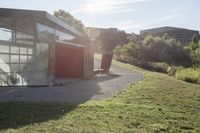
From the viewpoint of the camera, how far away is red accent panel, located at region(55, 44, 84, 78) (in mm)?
24672

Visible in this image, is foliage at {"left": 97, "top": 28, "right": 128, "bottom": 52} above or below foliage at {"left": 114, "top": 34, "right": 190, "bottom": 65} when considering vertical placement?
above

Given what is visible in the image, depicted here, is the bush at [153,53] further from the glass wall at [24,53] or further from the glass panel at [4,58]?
the glass panel at [4,58]

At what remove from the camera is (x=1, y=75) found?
17.1 metres

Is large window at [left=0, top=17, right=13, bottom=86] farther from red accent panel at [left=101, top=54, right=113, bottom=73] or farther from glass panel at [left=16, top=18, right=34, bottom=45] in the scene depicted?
red accent panel at [left=101, top=54, right=113, bottom=73]

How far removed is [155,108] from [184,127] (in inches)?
85.7

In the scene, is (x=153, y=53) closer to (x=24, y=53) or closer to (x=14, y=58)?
(x=24, y=53)

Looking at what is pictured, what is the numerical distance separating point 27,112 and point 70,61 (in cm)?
1578

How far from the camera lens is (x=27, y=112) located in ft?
30.4

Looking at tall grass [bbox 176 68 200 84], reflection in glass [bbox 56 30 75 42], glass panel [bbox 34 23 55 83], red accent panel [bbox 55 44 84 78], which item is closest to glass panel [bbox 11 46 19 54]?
glass panel [bbox 34 23 55 83]

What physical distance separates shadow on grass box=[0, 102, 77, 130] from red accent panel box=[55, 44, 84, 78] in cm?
1392

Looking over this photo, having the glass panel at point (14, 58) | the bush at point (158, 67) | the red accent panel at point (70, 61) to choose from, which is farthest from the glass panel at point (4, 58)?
the bush at point (158, 67)

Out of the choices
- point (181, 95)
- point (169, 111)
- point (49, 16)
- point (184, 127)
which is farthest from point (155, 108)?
point (49, 16)

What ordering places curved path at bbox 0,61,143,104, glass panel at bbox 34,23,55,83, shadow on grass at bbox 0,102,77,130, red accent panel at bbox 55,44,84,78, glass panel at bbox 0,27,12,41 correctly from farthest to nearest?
red accent panel at bbox 55,44,84,78 → glass panel at bbox 34,23,55,83 → glass panel at bbox 0,27,12,41 → curved path at bbox 0,61,143,104 → shadow on grass at bbox 0,102,77,130

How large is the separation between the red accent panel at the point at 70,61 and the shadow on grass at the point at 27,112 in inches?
548
